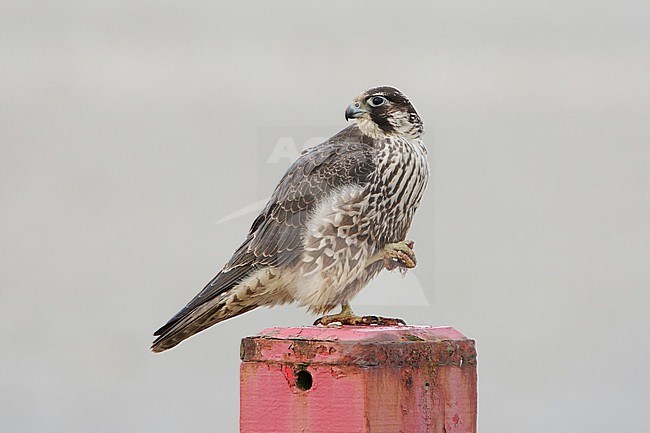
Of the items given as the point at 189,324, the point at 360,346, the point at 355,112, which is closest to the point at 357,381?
the point at 360,346

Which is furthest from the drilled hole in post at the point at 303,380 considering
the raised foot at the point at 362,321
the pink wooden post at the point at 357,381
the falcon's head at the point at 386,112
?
the falcon's head at the point at 386,112

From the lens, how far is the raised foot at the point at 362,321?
2.74 m

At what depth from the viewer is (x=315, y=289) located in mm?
3002

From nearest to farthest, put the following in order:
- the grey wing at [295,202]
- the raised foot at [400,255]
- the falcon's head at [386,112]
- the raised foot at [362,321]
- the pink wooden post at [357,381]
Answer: the pink wooden post at [357,381]
the raised foot at [362,321]
the raised foot at [400,255]
the grey wing at [295,202]
the falcon's head at [386,112]

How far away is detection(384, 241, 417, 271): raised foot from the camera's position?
9.39 ft

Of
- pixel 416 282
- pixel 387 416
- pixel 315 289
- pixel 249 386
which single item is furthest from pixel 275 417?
pixel 416 282

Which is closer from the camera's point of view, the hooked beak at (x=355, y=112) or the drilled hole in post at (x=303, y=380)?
the drilled hole in post at (x=303, y=380)

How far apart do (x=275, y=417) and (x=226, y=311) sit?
758mm

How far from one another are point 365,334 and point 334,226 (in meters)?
0.72

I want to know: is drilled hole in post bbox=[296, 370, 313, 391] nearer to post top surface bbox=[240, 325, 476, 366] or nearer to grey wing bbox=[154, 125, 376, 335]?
post top surface bbox=[240, 325, 476, 366]

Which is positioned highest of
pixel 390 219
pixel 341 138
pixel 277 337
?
pixel 341 138

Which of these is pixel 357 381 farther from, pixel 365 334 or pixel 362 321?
pixel 362 321

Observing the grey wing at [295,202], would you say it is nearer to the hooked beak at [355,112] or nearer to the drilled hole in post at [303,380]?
the hooked beak at [355,112]

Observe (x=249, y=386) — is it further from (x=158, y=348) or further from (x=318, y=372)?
(x=158, y=348)
